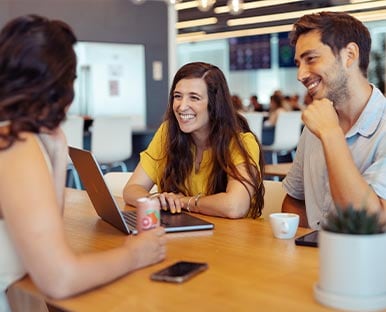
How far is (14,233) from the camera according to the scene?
3.82 feet

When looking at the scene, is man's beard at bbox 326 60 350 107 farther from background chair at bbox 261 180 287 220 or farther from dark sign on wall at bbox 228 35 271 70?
dark sign on wall at bbox 228 35 271 70

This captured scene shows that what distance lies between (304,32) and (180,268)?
103 cm

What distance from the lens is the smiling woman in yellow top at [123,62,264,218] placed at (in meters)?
2.25

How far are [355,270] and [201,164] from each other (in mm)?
1337

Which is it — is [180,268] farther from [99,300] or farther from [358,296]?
[358,296]

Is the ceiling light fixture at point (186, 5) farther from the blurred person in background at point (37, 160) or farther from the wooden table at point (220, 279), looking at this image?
the blurred person in background at point (37, 160)

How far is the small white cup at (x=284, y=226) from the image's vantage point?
1.64m

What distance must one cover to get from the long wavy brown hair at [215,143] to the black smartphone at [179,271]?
87 cm

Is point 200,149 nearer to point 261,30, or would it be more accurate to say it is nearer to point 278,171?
point 278,171

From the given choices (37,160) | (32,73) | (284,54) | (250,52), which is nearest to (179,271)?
(37,160)

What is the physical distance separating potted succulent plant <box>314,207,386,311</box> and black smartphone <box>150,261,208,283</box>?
325 mm

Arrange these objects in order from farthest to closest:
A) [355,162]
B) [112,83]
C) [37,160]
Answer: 1. [112,83]
2. [355,162]
3. [37,160]

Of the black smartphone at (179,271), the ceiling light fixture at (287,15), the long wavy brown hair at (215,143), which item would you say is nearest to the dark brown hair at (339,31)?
the long wavy brown hair at (215,143)

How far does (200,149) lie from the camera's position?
2410 mm
